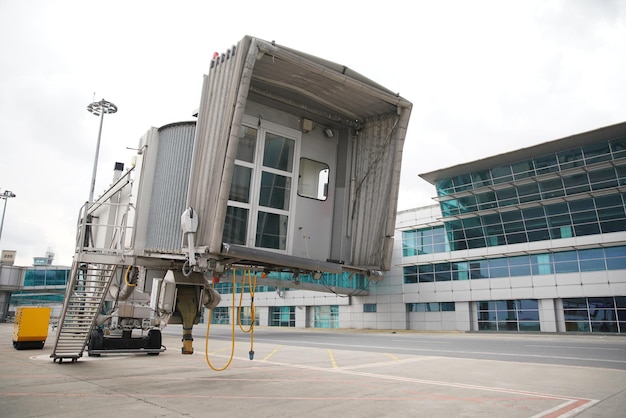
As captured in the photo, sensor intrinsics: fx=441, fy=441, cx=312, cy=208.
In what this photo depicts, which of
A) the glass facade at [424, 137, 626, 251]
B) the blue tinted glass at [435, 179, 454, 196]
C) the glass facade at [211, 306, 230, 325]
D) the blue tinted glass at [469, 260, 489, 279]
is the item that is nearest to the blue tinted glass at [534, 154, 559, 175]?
the glass facade at [424, 137, 626, 251]

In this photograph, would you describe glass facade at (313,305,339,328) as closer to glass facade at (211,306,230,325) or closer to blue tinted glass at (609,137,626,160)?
glass facade at (211,306,230,325)

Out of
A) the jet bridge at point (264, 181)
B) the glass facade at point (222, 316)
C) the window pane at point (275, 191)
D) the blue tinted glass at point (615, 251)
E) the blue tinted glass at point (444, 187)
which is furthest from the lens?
the glass facade at point (222, 316)

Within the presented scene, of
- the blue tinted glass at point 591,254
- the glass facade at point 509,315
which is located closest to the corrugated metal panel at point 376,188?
the blue tinted glass at point 591,254

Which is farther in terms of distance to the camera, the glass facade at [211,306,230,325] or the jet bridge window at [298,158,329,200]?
the glass facade at [211,306,230,325]

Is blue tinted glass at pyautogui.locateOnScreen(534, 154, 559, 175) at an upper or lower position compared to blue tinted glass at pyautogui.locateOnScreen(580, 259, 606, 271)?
upper

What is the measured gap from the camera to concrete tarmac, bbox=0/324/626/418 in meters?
7.48

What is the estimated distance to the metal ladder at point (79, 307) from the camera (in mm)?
11109

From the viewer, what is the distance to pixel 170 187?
8.67 meters

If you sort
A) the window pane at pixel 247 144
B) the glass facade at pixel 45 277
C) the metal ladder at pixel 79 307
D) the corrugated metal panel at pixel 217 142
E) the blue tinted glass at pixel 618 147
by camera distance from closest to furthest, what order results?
the corrugated metal panel at pixel 217 142, the window pane at pixel 247 144, the metal ladder at pixel 79 307, the blue tinted glass at pixel 618 147, the glass facade at pixel 45 277

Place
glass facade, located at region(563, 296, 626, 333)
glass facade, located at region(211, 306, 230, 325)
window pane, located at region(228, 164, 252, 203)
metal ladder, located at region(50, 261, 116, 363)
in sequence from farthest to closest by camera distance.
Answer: glass facade, located at region(211, 306, 230, 325), glass facade, located at region(563, 296, 626, 333), metal ladder, located at region(50, 261, 116, 363), window pane, located at region(228, 164, 252, 203)

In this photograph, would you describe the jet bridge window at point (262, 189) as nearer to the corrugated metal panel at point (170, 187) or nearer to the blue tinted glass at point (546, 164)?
the corrugated metal panel at point (170, 187)

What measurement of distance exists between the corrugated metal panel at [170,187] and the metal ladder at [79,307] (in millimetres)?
2872

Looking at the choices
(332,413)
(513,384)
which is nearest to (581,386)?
(513,384)

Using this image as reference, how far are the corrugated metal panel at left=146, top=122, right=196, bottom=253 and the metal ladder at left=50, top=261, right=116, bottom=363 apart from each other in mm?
2872
